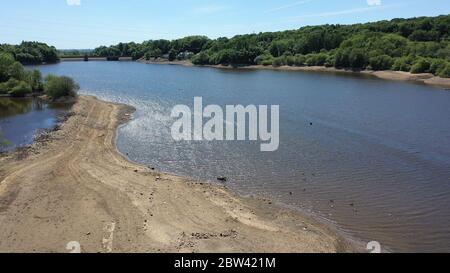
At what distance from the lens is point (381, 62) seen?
117375 millimetres

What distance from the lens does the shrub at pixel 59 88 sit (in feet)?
224

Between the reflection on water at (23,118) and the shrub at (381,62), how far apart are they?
84490 mm

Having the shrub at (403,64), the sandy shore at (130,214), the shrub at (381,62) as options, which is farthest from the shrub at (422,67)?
the sandy shore at (130,214)

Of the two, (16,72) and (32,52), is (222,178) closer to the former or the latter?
(16,72)

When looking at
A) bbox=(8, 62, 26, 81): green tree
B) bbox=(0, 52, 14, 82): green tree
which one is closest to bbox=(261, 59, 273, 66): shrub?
bbox=(8, 62, 26, 81): green tree

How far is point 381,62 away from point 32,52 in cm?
12414

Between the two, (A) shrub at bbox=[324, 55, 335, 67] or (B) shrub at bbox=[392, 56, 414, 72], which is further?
(A) shrub at bbox=[324, 55, 335, 67]

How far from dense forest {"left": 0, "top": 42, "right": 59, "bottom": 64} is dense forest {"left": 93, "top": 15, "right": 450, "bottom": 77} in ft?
188

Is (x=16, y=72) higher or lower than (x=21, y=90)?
higher

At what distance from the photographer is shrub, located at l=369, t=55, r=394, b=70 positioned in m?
116

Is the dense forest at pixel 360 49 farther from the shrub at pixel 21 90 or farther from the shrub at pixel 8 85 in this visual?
the shrub at pixel 8 85

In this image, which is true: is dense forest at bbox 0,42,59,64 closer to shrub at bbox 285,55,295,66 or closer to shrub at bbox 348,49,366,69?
shrub at bbox 285,55,295,66

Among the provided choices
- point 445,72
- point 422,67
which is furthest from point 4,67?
point 422,67
